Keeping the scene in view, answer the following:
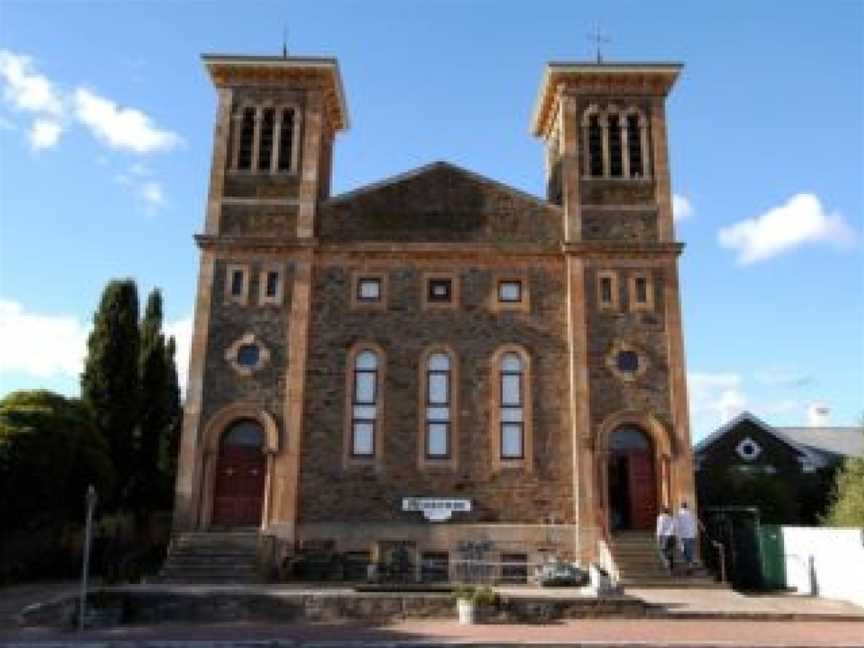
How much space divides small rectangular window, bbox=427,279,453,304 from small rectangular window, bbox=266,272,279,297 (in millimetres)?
4575

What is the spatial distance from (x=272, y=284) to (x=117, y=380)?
9.88 m

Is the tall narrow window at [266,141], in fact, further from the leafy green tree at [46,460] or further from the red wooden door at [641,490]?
the red wooden door at [641,490]

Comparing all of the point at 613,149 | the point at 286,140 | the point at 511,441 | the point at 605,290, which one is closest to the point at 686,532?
the point at 511,441

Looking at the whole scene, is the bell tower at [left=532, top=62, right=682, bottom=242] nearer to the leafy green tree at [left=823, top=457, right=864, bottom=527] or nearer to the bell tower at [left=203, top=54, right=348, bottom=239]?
the bell tower at [left=203, top=54, right=348, bottom=239]

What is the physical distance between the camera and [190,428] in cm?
2462

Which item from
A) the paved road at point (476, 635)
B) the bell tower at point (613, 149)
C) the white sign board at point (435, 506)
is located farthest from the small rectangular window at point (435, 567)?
the bell tower at point (613, 149)

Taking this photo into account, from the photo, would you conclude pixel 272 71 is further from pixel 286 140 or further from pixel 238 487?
pixel 238 487

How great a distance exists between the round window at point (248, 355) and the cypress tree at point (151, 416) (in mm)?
9963

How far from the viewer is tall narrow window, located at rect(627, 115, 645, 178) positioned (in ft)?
90.6

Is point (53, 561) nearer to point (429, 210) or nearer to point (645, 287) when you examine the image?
point (429, 210)

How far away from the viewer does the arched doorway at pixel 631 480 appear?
24.6 metres

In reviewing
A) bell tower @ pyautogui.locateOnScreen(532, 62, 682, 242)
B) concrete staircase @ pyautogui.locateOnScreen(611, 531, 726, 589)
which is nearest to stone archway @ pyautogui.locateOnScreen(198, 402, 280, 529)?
concrete staircase @ pyautogui.locateOnScreen(611, 531, 726, 589)

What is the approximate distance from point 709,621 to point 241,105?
808 inches

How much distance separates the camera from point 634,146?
91.7 ft
